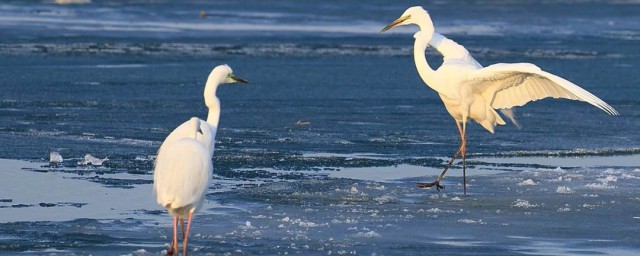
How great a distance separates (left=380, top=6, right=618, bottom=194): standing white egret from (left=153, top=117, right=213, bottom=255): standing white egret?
3543 millimetres

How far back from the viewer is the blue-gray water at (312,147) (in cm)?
954

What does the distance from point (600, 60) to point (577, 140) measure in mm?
10291

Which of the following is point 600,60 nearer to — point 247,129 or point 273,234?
point 247,129

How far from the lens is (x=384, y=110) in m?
17.6

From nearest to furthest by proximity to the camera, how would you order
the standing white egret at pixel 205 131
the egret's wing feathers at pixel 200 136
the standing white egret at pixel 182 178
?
the standing white egret at pixel 182 178, the standing white egret at pixel 205 131, the egret's wing feathers at pixel 200 136

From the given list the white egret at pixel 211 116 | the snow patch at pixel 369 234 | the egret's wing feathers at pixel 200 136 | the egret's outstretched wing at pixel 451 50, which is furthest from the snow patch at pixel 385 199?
the egret's outstretched wing at pixel 451 50

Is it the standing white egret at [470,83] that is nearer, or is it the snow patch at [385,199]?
the snow patch at [385,199]

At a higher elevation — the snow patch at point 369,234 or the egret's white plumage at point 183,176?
the egret's white plumage at point 183,176

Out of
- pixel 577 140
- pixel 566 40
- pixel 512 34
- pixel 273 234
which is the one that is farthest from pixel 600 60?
pixel 273 234

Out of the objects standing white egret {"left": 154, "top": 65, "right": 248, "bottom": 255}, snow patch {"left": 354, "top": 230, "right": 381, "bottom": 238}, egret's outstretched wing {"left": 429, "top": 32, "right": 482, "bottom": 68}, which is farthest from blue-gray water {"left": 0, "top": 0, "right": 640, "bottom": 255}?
egret's outstretched wing {"left": 429, "top": 32, "right": 482, "bottom": 68}

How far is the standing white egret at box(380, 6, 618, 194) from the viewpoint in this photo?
40.4 ft

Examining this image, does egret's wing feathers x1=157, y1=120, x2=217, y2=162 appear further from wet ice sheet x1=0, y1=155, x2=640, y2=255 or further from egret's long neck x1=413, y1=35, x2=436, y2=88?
egret's long neck x1=413, y1=35, x2=436, y2=88

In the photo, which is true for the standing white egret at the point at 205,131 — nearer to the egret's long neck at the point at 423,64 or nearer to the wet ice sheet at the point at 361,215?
the wet ice sheet at the point at 361,215

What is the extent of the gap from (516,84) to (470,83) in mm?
456
